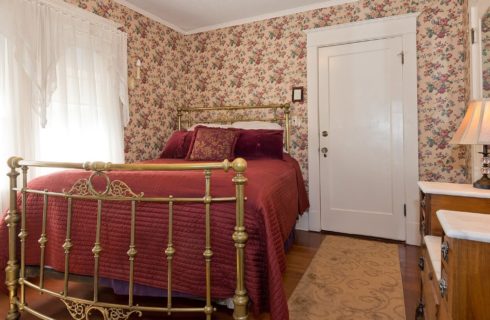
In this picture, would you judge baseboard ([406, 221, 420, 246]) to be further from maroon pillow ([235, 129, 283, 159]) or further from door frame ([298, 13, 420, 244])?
maroon pillow ([235, 129, 283, 159])

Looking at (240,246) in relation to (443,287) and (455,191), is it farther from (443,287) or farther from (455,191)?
(455,191)

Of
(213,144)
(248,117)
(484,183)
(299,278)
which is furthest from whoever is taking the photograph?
(248,117)

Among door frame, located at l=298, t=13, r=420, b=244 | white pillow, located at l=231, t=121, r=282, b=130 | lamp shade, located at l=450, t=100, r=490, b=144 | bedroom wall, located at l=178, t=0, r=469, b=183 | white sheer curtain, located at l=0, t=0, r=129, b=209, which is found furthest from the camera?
white pillow, located at l=231, t=121, r=282, b=130

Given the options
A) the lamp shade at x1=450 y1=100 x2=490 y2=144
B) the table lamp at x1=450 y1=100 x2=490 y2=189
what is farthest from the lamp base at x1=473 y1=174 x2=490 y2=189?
the lamp shade at x1=450 y1=100 x2=490 y2=144

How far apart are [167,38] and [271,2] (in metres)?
1.33

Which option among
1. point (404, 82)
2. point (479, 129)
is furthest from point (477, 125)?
point (404, 82)

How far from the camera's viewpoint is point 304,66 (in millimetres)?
3256

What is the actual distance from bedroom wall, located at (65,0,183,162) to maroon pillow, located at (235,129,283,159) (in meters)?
1.16

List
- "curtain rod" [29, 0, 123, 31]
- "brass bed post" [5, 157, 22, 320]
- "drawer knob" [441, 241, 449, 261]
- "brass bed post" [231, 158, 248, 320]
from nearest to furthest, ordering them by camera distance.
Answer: "drawer knob" [441, 241, 449, 261], "brass bed post" [231, 158, 248, 320], "brass bed post" [5, 157, 22, 320], "curtain rod" [29, 0, 123, 31]

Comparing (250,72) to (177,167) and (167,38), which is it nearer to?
(167,38)

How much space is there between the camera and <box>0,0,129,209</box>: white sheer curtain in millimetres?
2141

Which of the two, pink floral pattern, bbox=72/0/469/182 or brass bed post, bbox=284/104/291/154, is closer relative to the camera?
pink floral pattern, bbox=72/0/469/182

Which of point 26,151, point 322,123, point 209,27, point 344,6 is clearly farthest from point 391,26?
point 26,151

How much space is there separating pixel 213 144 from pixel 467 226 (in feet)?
7.34
